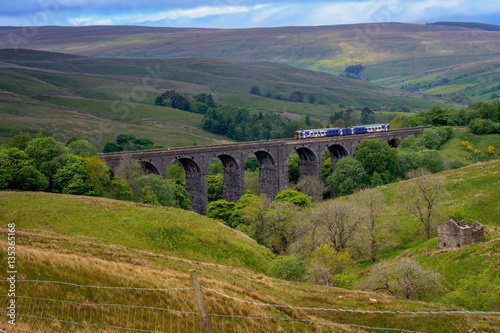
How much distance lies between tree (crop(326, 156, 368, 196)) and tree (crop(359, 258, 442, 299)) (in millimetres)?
44834

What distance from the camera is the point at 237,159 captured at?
7500cm

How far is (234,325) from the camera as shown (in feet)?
48.1

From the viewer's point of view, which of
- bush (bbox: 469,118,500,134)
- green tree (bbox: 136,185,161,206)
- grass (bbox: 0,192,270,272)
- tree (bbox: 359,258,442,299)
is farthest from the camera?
bush (bbox: 469,118,500,134)

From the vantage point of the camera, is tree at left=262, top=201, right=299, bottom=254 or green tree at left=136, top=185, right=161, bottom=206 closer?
tree at left=262, top=201, right=299, bottom=254

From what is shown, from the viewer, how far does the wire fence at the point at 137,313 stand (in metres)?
14.0

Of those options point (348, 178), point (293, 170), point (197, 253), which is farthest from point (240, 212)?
point (293, 170)

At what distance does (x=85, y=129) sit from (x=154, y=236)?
94.1 metres

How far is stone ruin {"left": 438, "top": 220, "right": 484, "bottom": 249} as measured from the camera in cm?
3120

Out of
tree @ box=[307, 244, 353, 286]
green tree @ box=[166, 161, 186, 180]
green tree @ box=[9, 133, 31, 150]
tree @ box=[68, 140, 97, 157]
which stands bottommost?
green tree @ box=[166, 161, 186, 180]

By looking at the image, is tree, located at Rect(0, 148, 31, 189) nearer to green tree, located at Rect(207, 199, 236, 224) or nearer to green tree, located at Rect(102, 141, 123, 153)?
green tree, located at Rect(207, 199, 236, 224)

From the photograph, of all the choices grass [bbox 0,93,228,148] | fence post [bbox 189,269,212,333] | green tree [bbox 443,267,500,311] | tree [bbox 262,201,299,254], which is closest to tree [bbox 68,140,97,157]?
tree [bbox 262,201,299,254]

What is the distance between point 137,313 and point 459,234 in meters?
24.6

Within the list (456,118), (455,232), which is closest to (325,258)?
(455,232)

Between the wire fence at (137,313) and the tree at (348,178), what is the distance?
55.2 metres
